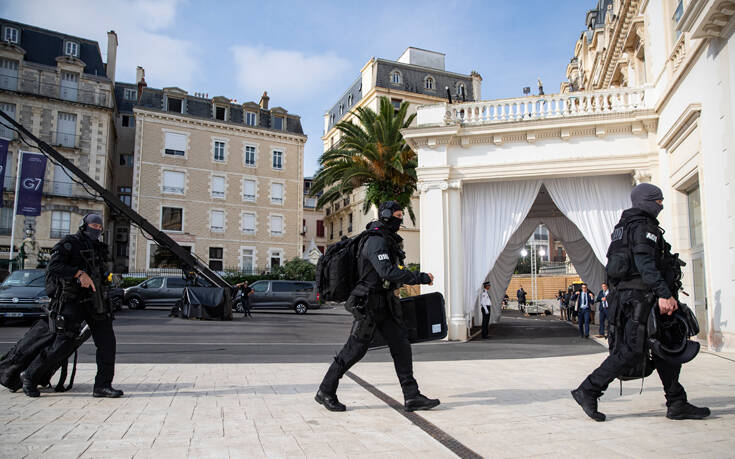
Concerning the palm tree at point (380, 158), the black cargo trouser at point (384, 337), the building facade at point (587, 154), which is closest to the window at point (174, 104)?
the palm tree at point (380, 158)

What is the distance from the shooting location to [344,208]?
1972 inches

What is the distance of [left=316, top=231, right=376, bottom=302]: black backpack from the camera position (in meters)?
4.83

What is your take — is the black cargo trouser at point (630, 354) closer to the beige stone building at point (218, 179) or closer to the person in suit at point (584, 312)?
→ the person in suit at point (584, 312)

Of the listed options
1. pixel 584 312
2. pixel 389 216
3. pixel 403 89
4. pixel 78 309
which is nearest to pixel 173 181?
pixel 403 89

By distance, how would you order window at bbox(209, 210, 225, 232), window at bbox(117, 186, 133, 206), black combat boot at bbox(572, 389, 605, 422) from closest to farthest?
1. black combat boot at bbox(572, 389, 605, 422)
2. window at bbox(209, 210, 225, 232)
3. window at bbox(117, 186, 133, 206)

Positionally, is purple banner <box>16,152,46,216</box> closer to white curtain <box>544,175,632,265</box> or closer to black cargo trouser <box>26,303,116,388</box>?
black cargo trouser <box>26,303,116,388</box>

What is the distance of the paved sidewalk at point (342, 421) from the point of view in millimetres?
3498

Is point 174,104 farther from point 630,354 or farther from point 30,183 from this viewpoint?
point 630,354

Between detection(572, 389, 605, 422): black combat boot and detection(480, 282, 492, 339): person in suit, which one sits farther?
detection(480, 282, 492, 339): person in suit

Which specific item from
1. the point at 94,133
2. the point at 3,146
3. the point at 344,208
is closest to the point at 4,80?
the point at 94,133

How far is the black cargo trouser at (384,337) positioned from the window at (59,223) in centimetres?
3752

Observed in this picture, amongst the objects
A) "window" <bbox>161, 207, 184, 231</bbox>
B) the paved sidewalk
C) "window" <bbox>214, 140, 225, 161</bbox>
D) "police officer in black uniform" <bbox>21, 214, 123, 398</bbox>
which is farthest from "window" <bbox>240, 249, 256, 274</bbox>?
"police officer in black uniform" <bbox>21, 214, 123, 398</bbox>

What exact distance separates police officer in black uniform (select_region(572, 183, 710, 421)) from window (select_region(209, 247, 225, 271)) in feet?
130

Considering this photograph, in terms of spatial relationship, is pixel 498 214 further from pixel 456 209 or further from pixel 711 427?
pixel 711 427
